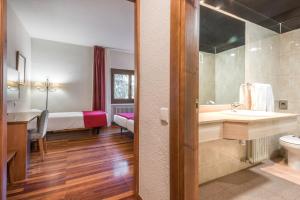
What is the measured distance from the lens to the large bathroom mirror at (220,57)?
2.14m

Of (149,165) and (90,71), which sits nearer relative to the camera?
(149,165)

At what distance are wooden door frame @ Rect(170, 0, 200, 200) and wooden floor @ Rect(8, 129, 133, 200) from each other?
100 cm

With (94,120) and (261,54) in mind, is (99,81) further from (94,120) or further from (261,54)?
(261,54)

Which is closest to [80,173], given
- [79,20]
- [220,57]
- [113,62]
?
[220,57]

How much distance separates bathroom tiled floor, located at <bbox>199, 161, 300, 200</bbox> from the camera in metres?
1.73

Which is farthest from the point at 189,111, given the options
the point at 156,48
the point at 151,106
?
the point at 156,48

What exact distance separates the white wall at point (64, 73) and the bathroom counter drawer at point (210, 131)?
455 centimetres

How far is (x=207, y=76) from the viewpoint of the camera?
2.23 meters

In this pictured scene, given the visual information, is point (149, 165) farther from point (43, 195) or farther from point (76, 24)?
point (76, 24)

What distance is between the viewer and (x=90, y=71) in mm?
5227

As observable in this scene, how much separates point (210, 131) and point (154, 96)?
23.4 inches

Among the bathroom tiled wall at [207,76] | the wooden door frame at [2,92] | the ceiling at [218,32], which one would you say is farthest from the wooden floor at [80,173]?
the ceiling at [218,32]

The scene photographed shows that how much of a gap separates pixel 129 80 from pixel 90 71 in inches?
54.6

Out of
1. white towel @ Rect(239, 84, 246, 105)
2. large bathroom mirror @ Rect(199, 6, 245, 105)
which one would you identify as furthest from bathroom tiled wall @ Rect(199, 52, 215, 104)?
white towel @ Rect(239, 84, 246, 105)
